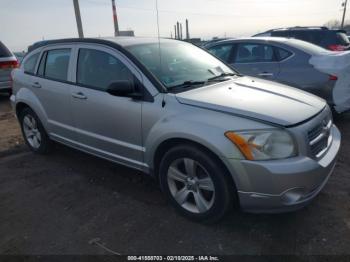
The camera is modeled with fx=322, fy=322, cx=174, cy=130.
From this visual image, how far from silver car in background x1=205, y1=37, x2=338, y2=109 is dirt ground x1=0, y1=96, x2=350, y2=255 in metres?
1.47

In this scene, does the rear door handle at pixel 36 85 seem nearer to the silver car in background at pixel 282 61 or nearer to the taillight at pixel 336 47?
the silver car in background at pixel 282 61

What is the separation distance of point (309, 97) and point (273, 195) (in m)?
1.30

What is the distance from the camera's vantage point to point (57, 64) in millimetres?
4320

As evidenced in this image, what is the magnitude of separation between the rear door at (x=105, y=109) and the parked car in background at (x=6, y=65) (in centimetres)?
613

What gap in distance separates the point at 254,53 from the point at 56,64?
143 inches

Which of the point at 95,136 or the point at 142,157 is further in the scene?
the point at 95,136

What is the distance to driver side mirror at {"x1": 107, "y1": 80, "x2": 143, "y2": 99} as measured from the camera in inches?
124

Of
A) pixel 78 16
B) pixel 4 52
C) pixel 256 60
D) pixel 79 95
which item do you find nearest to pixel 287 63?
pixel 256 60

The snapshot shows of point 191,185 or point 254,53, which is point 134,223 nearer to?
point 191,185

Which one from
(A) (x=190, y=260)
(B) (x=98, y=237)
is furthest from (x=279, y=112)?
(B) (x=98, y=237)

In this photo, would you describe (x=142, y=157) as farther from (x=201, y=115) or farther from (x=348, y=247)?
(x=348, y=247)

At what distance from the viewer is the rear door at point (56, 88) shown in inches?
161

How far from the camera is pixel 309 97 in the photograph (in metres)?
3.34

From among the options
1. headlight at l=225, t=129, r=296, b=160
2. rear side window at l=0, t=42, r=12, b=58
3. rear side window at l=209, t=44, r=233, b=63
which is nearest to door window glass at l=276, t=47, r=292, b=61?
rear side window at l=209, t=44, r=233, b=63
